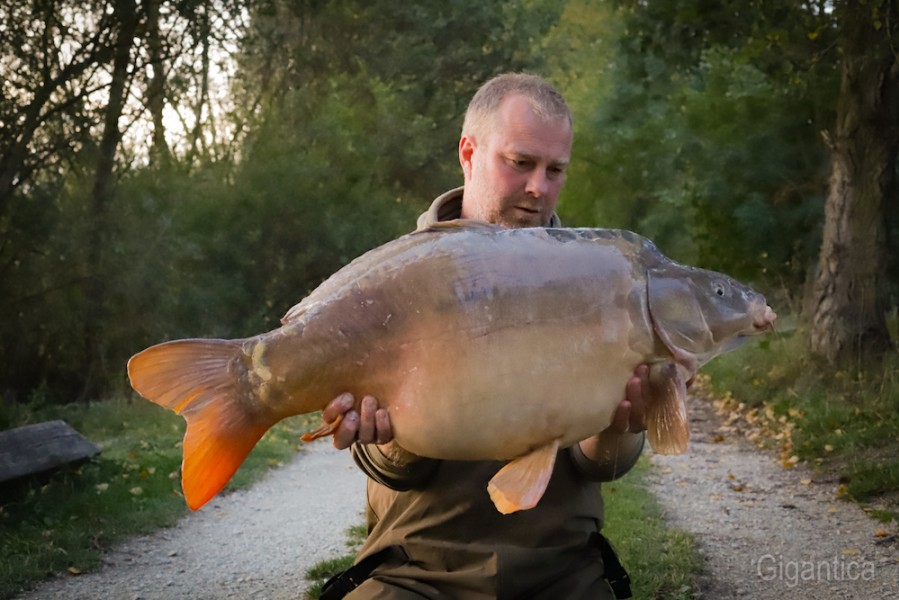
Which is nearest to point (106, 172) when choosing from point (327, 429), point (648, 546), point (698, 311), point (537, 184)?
point (648, 546)

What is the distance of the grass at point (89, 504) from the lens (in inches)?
194

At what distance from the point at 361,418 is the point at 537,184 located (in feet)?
3.34

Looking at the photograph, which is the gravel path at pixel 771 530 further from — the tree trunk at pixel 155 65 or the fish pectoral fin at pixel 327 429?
the tree trunk at pixel 155 65

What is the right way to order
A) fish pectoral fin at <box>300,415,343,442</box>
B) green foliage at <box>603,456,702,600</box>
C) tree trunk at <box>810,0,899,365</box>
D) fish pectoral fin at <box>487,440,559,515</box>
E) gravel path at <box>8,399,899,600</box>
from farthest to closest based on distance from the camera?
tree trunk at <box>810,0,899,365</box> < gravel path at <box>8,399,899,600</box> < green foliage at <box>603,456,702,600</box> < fish pectoral fin at <box>300,415,343,442</box> < fish pectoral fin at <box>487,440,559,515</box>

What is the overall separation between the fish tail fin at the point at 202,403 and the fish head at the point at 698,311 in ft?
2.74

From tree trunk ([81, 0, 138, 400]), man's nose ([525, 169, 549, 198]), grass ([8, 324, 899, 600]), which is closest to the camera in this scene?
man's nose ([525, 169, 549, 198])

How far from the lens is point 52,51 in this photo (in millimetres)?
9680

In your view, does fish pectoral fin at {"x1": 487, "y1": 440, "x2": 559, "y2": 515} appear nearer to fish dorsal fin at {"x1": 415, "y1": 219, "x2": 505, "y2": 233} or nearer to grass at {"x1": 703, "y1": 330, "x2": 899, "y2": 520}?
fish dorsal fin at {"x1": 415, "y1": 219, "x2": 505, "y2": 233}

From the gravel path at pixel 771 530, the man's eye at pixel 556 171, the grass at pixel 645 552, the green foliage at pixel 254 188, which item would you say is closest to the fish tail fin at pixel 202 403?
the man's eye at pixel 556 171

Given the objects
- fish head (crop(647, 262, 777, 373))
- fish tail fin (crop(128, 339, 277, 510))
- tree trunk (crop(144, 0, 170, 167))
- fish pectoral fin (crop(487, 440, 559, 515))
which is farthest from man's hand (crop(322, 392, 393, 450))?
tree trunk (crop(144, 0, 170, 167))

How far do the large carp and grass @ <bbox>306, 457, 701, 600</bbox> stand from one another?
246cm

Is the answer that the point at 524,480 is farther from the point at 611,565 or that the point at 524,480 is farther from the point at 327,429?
the point at 611,565

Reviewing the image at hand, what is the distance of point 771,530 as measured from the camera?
5.51 m

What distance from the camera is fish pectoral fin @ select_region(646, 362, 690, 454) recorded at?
6.77ft
